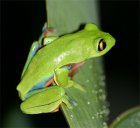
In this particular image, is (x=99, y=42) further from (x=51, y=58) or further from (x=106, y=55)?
(x=106, y=55)

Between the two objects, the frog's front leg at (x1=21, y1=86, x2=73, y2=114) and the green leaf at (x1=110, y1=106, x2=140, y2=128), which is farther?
the frog's front leg at (x1=21, y1=86, x2=73, y2=114)

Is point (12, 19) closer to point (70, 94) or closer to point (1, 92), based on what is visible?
point (1, 92)

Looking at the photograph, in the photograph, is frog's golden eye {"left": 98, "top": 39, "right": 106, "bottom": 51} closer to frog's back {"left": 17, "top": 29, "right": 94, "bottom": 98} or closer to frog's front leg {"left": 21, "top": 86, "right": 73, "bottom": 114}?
frog's back {"left": 17, "top": 29, "right": 94, "bottom": 98}

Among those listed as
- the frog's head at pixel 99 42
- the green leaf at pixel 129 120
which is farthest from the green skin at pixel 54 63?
the green leaf at pixel 129 120

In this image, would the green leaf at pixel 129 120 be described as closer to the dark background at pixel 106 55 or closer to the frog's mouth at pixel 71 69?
the frog's mouth at pixel 71 69

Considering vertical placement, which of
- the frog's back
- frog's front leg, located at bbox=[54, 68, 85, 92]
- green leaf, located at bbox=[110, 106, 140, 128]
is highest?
the frog's back

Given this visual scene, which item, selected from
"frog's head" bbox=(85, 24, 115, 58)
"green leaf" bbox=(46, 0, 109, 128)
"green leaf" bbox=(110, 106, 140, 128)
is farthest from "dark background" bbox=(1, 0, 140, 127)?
"green leaf" bbox=(110, 106, 140, 128)
